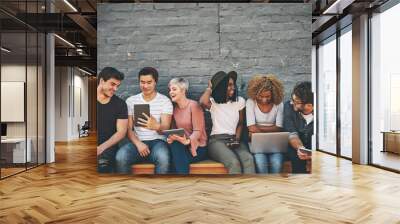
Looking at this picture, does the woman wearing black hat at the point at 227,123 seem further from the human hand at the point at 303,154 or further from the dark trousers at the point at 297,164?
the human hand at the point at 303,154

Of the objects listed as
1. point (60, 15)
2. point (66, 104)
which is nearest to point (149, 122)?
point (60, 15)

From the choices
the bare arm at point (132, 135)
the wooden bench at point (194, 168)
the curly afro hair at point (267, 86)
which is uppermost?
the curly afro hair at point (267, 86)

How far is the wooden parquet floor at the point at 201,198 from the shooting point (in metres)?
A: 4.15

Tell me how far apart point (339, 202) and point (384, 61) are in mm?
4351

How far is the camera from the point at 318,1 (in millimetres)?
7824

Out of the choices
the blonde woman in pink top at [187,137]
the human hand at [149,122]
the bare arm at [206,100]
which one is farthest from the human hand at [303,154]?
the human hand at [149,122]

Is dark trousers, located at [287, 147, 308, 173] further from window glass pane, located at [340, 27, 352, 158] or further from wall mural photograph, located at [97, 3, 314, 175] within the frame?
window glass pane, located at [340, 27, 352, 158]

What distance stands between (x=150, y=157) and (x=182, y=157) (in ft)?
1.89

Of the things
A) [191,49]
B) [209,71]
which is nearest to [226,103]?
[209,71]

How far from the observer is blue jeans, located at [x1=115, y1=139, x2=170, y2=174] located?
22.7ft

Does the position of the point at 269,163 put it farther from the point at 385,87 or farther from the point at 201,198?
the point at 385,87

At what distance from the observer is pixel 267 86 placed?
6934mm

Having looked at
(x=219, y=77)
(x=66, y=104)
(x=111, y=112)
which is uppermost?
(x=219, y=77)

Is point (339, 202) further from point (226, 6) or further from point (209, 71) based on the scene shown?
point (226, 6)
